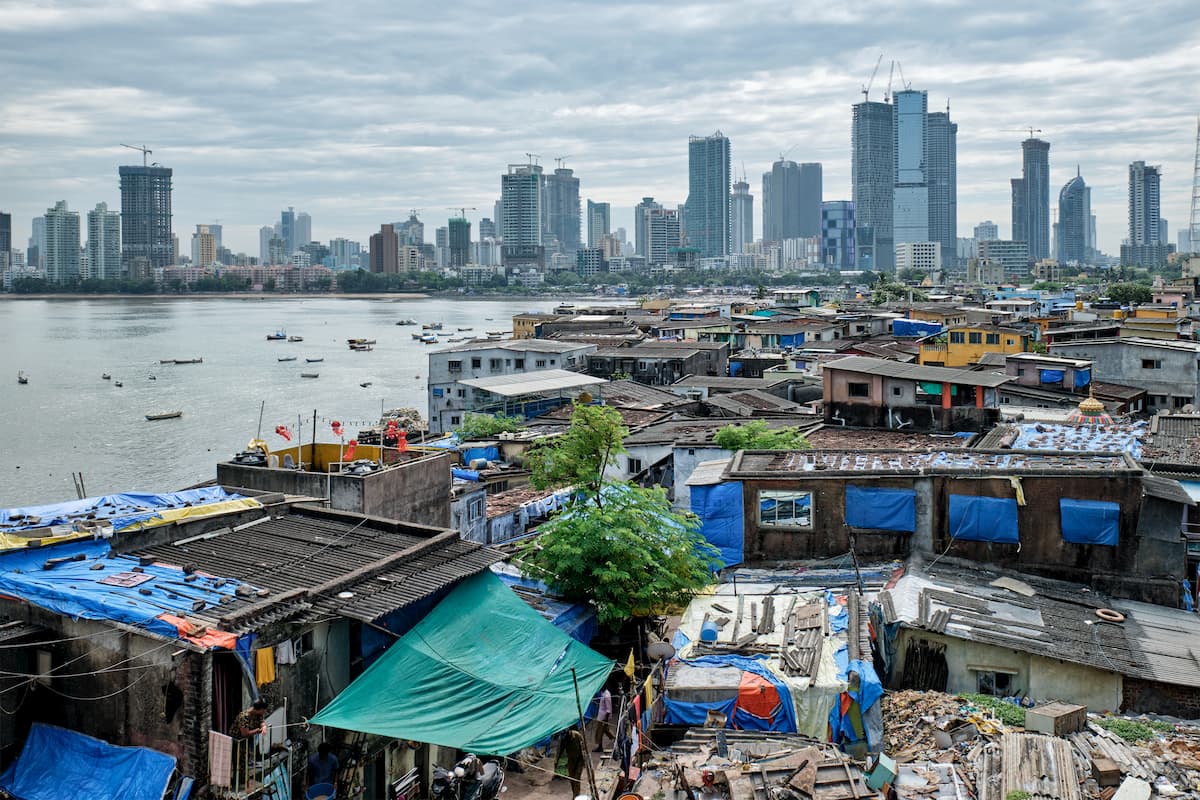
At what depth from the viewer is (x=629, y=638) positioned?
1055 cm

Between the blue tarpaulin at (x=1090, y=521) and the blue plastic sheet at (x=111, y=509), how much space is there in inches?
347

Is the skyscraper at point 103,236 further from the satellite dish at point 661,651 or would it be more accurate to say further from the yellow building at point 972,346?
the satellite dish at point 661,651

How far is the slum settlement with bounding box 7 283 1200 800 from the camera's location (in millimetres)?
7297

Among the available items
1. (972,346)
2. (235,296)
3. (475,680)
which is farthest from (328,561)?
(235,296)

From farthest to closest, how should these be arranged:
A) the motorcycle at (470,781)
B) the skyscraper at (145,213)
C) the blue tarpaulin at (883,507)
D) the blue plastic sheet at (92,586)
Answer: the skyscraper at (145,213)
the blue tarpaulin at (883,507)
the motorcycle at (470,781)
the blue plastic sheet at (92,586)

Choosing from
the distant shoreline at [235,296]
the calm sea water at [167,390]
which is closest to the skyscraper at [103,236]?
the distant shoreline at [235,296]

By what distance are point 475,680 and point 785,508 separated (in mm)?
5660

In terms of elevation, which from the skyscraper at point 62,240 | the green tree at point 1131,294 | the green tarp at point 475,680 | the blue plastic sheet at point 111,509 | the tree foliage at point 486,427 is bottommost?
the green tarp at point 475,680

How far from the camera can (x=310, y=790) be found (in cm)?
768

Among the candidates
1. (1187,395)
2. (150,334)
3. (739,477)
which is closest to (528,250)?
(150,334)

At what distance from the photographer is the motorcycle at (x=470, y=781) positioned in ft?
26.8

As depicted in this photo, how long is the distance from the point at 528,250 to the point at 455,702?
186094 mm

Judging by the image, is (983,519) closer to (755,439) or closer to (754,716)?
(754,716)

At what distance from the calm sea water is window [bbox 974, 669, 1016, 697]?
2493 cm
